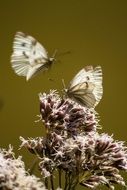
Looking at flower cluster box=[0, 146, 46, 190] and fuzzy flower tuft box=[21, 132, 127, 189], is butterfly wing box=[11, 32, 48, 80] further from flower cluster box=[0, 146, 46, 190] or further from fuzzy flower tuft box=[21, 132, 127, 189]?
flower cluster box=[0, 146, 46, 190]

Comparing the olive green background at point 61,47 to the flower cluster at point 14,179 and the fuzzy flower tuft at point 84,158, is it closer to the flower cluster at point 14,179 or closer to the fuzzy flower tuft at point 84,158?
the fuzzy flower tuft at point 84,158

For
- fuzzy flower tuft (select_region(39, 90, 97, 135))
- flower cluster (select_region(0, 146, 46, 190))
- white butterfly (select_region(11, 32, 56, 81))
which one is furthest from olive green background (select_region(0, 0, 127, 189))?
flower cluster (select_region(0, 146, 46, 190))

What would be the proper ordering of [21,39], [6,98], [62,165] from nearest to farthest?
[62,165] → [21,39] → [6,98]

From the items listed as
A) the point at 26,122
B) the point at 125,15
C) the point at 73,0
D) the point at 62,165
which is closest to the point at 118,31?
the point at 125,15

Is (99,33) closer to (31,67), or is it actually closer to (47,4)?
(47,4)

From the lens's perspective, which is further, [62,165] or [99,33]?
[99,33]

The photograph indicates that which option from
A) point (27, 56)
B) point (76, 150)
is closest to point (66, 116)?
point (76, 150)

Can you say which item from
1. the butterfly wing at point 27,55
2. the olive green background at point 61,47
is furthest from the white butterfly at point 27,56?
the olive green background at point 61,47

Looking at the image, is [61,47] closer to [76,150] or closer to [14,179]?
[76,150]
